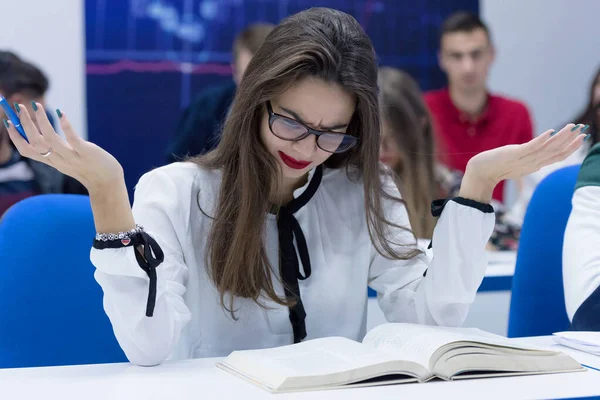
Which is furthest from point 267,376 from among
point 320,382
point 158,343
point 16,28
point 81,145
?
point 16,28

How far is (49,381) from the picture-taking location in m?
1.28

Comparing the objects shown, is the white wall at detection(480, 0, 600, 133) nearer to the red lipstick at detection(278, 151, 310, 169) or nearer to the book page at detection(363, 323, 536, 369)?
the red lipstick at detection(278, 151, 310, 169)

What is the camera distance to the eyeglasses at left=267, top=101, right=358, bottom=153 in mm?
1548

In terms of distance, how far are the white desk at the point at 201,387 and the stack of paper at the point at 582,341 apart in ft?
0.50

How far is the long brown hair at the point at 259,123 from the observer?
1581mm

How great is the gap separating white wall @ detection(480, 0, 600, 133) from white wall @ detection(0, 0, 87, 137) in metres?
2.38

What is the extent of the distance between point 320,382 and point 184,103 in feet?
11.4

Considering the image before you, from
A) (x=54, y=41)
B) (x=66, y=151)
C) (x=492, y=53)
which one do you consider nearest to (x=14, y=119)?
(x=66, y=151)

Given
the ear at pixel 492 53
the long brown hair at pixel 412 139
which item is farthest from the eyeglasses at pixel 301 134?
the ear at pixel 492 53

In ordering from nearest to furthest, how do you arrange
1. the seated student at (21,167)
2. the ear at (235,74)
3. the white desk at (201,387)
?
the white desk at (201,387) < the seated student at (21,167) < the ear at (235,74)

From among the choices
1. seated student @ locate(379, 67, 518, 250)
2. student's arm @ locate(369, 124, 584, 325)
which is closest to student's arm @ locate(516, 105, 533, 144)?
seated student @ locate(379, 67, 518, 250)

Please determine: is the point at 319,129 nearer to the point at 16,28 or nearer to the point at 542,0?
the point at 16,28

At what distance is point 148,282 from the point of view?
1.41 m

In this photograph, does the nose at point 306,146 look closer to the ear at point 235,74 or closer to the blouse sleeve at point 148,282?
the blouse sleeve at point 148,282
